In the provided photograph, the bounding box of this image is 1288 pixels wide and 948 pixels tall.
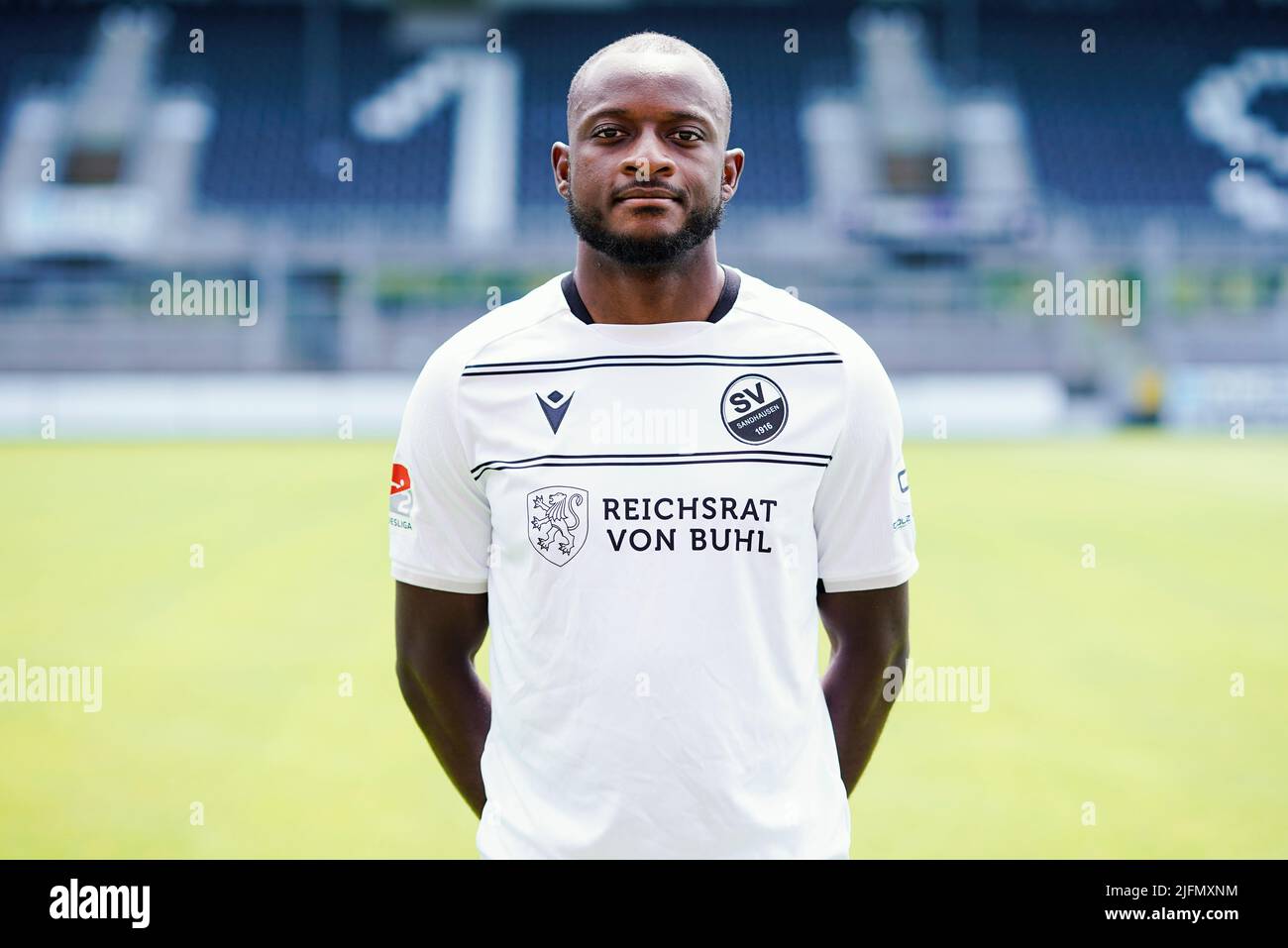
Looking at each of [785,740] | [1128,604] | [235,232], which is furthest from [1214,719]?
[235,232]

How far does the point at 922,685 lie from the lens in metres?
6.65

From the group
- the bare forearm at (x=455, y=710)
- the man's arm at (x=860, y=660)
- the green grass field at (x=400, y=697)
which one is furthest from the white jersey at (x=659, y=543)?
the green grass field at (x=400, y=697)

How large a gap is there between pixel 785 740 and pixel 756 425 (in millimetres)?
507

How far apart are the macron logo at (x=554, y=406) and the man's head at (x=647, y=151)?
0.79 feet

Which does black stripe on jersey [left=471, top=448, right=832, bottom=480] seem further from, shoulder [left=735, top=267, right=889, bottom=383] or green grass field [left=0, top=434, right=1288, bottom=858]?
green grass field [left=0, top=434, right=1288, bottom=858]

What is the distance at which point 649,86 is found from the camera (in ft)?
6.41

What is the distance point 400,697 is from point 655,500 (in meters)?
5.21

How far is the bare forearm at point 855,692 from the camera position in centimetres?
229

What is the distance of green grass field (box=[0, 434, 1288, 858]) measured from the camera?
185 inches

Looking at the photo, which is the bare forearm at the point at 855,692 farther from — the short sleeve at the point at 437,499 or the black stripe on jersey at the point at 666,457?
the short sleeve at the point at 437,499

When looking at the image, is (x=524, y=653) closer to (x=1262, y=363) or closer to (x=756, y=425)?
(x=756, y=425)

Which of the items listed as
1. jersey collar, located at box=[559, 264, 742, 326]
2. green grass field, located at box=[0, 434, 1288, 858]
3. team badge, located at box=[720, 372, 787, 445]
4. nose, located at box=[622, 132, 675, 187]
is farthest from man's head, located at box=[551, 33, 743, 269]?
green grass field, located at box=[0, 434, 1288, 858]
